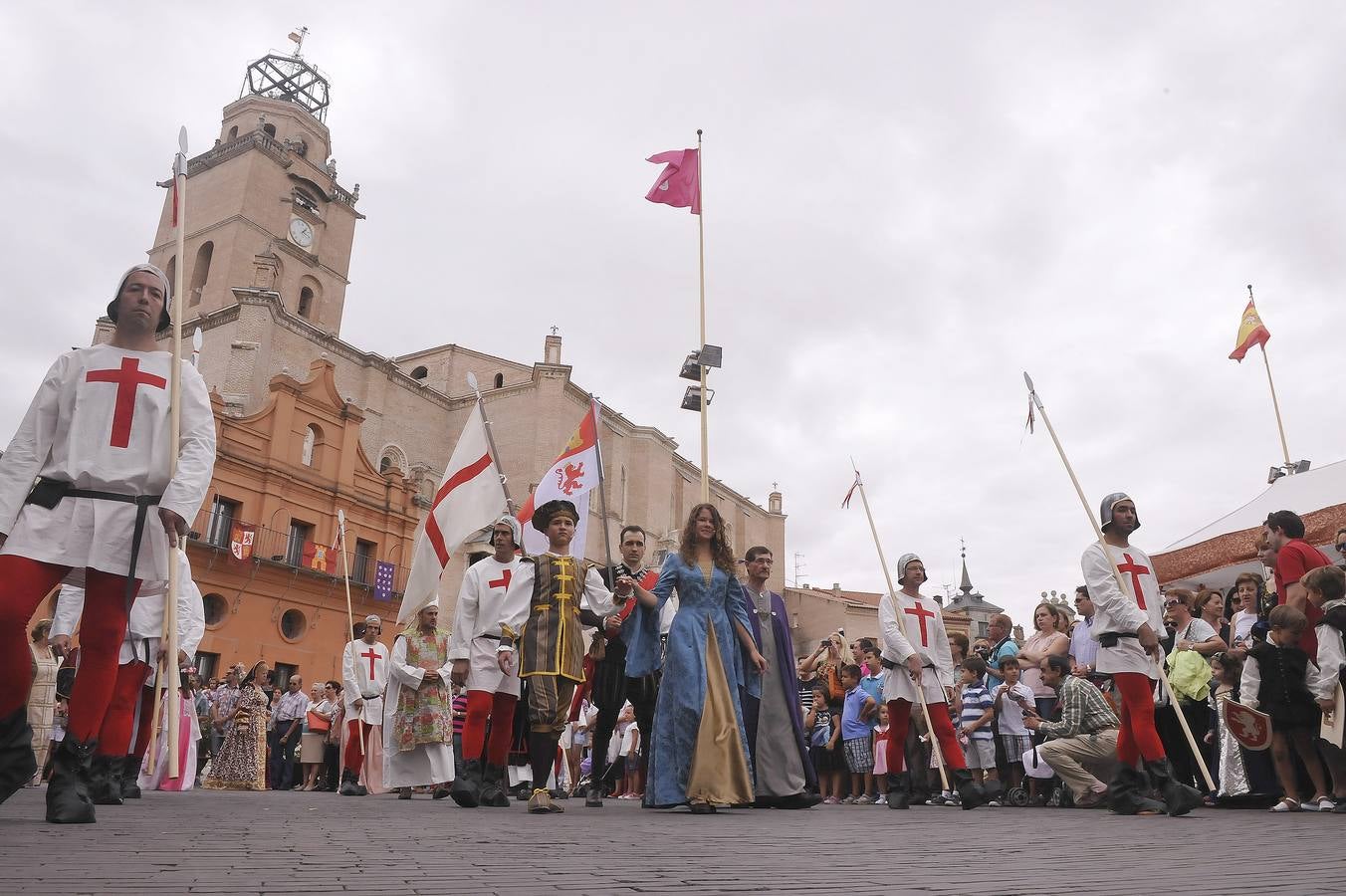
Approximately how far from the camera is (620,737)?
48.7 feet

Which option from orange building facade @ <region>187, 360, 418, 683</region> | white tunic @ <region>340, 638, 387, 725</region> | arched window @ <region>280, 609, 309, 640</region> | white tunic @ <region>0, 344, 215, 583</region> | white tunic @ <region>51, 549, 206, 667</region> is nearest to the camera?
white tunic @ <region>0, 344, 215, 583</region>

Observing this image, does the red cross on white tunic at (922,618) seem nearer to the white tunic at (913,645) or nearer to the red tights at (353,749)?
the white tunic at (913,645)

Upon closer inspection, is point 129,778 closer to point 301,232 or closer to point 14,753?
point 14,753

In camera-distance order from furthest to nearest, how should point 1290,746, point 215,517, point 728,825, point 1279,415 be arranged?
point 215,517 → point 1279,415 → point 1290,746 → point 728,825

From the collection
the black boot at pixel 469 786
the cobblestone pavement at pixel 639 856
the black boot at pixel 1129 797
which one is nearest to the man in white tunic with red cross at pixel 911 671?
the black boot at pixel 1129 797

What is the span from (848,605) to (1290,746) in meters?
53.4

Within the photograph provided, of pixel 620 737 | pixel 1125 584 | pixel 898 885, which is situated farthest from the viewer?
pixel 620 737

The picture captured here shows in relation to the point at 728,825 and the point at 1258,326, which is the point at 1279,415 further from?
the point at 728,825

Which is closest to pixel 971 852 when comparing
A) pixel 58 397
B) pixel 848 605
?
pixel 58 397

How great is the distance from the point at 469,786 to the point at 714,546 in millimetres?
2558

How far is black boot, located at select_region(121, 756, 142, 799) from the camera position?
7562 millimetres

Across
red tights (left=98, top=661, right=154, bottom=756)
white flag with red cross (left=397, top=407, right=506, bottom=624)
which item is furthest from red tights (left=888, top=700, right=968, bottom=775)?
red tights (left=98, top=661, right=154, bottom=756)

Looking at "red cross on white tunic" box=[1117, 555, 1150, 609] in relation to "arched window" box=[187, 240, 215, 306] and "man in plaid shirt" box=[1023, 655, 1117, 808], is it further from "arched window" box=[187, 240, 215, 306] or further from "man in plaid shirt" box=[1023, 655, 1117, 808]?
"arched window" box=[187, 240, 215, 306]

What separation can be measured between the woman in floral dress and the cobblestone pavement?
1002cm
